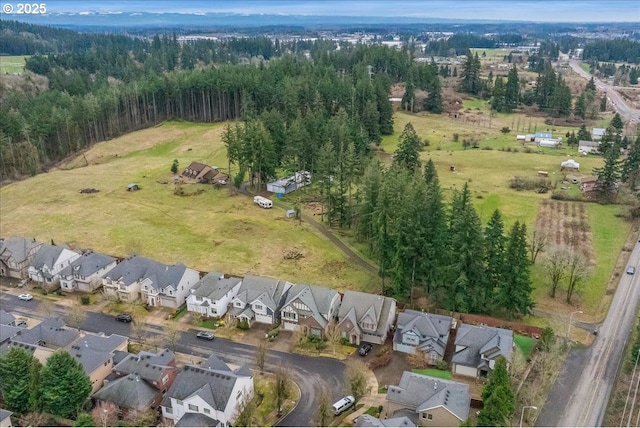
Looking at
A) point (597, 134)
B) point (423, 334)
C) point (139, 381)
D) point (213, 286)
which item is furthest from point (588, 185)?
→ point (139, 381)

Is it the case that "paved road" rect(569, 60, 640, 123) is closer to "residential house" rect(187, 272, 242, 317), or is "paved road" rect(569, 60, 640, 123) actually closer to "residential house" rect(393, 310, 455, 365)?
"residential house" rect(393, 310, 455, 365)

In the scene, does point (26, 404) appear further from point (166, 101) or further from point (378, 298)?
point (166, 101)

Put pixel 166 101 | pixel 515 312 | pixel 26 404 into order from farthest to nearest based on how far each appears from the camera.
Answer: pixel 166 101
pixel 515 312
pixel 26 404

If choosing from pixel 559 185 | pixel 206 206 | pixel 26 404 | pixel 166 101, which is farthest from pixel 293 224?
pixel 166 101

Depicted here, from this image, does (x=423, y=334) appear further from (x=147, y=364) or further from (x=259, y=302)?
(x=147, y=364)

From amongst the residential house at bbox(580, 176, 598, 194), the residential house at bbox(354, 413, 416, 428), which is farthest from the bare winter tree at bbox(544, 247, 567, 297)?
the residential house at bbox(580, 176, 598, 194)

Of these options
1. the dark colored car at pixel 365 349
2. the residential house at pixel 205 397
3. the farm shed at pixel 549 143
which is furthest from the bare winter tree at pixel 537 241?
the farm shed at pixel 549 143
